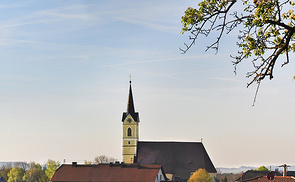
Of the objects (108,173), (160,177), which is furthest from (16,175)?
(160,177)

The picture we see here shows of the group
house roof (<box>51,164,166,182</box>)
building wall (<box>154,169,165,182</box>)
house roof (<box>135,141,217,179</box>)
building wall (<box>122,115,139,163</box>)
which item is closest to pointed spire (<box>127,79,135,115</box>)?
building wall (<box>122,115,139,163</box>)

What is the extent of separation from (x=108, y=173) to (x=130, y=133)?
1706cm

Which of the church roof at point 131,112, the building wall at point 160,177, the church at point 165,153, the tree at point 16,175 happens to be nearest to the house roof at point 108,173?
the building wall at point 160,177

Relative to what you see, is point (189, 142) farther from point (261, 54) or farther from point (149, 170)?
point (261, 54)

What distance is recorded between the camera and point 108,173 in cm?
6384

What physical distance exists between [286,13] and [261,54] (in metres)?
1.26

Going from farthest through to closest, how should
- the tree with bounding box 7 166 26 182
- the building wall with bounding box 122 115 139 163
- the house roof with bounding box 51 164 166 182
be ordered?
the tree with bounding box 7 166 26 182
the building wall with bounding box 122 115 139 163
the house roof with bounding box 51 164 166 182

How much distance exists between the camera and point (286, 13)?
1127cm

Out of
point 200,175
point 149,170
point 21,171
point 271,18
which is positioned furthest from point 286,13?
point 21,171

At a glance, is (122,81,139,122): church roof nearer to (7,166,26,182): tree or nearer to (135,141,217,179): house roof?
(135,141,217,179): house roof

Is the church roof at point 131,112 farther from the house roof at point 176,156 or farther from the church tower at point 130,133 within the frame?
the house roof at point 176,156

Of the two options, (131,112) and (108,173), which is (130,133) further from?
(108,173)

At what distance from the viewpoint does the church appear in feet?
255

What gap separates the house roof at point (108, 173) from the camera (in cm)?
6203
